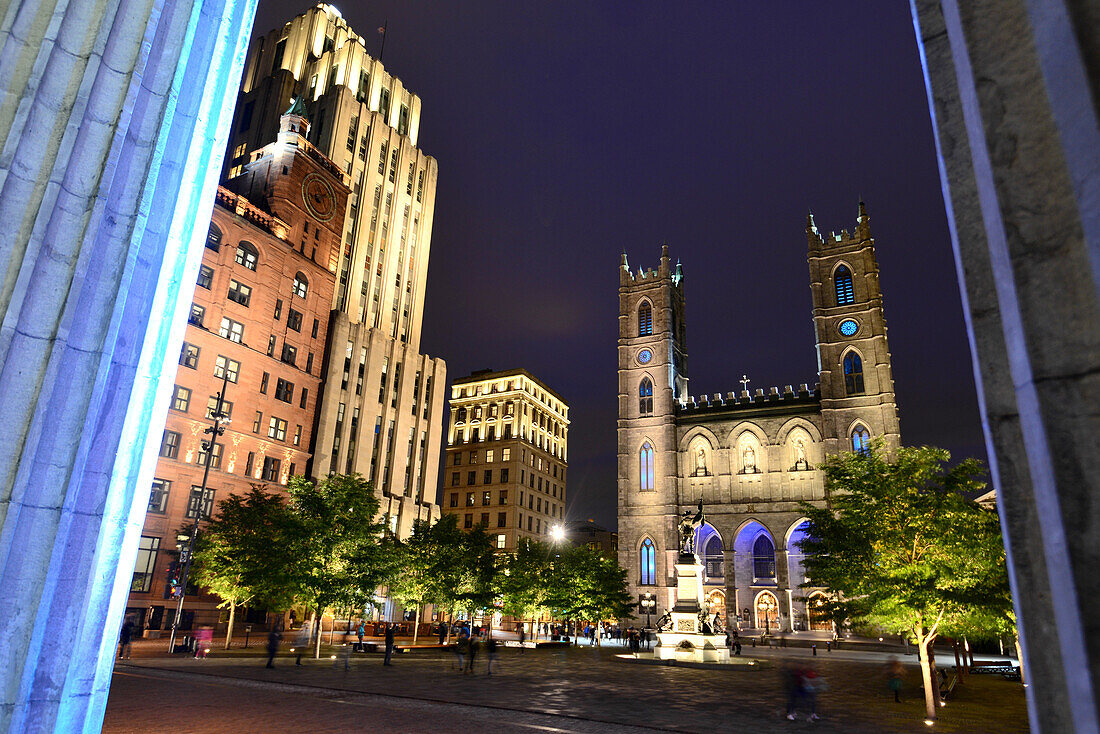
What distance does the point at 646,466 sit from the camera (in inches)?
2844

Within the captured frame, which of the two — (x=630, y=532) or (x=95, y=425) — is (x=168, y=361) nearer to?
(x=95, y=425)

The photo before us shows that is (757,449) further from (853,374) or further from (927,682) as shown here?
(927,682)

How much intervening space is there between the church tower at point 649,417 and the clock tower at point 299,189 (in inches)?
1421

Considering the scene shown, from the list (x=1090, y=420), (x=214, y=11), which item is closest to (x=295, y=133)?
(x=214, y=11)

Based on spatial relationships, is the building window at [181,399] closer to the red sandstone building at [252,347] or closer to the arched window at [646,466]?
the red sandstone building at [252,347]

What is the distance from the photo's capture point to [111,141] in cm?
430

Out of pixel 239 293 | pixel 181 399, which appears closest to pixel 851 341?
pixel 239 293

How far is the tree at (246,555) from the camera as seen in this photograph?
28.6m

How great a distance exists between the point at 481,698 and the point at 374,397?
45823mm

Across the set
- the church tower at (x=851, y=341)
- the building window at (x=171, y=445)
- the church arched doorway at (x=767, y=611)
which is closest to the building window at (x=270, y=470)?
the building window at (x=171, y=445)

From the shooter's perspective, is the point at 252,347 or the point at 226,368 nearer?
the point at 226,368

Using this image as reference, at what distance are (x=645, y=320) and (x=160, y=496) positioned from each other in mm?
55256

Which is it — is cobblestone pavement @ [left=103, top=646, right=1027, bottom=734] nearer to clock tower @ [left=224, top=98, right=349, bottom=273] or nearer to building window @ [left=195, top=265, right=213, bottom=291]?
building window @ [left=195, top=265, right=213, bottom=291]

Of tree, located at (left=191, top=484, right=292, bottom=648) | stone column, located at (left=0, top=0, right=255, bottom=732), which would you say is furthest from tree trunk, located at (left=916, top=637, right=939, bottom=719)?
tree, located at (left=191, top=484, right=292, bottom=648)
